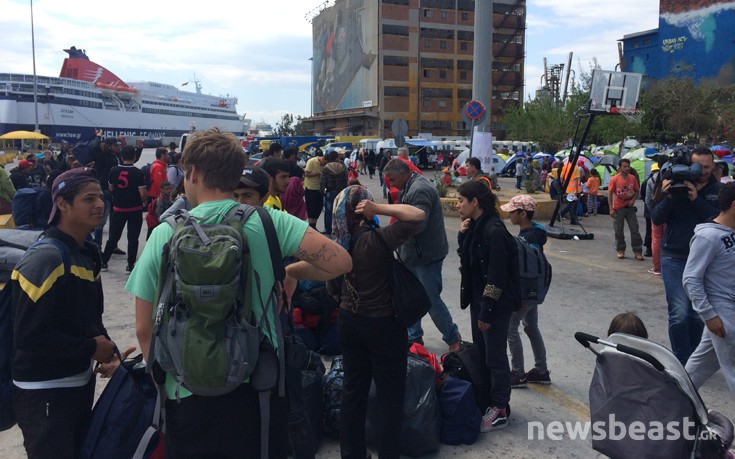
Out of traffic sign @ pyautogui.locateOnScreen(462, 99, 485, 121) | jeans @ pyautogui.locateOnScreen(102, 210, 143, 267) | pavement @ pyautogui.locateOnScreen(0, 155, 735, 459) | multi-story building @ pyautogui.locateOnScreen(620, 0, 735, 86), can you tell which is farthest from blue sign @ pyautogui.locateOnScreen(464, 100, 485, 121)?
multi-story building @ pyautogui.locateOnScreen(620, 0, 735, 86)

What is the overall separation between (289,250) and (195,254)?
39 cm

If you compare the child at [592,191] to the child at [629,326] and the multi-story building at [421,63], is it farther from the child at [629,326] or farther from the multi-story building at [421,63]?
the multi-story building at [421,63]

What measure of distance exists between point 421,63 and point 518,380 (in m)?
72.0

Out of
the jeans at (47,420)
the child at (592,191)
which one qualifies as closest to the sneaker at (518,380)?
the jeans at (47,420)

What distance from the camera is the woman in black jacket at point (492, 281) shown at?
12.9ft

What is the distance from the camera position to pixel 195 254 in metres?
1.78

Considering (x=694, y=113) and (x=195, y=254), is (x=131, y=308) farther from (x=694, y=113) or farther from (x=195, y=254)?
(x=694, y=113)

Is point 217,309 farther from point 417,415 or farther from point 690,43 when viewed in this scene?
point 690,43

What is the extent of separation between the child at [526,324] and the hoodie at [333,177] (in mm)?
6367

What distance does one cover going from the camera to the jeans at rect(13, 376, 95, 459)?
2.38 metres

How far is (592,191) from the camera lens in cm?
1503

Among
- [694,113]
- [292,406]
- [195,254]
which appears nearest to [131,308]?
[292,406]

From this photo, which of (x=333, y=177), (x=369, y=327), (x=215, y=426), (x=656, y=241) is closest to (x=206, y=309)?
(x=215, y=426)

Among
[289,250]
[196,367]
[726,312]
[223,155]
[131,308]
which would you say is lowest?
[131,308]
